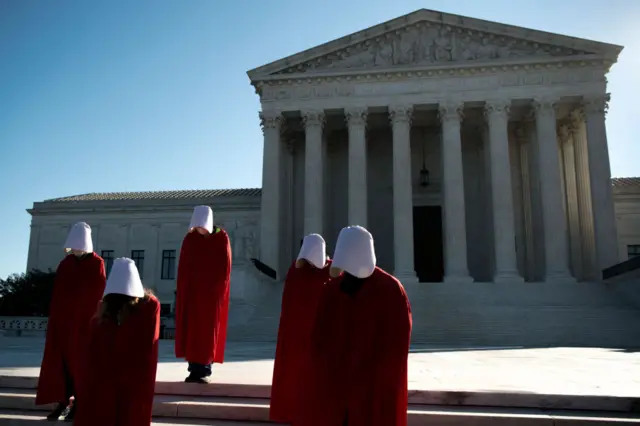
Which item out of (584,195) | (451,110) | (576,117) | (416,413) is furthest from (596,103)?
(416,413)

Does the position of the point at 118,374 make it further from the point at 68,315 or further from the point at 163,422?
the point at 68,315

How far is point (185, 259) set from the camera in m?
7.73

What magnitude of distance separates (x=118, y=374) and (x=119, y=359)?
129 millimetres

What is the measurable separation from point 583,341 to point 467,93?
50.0ft

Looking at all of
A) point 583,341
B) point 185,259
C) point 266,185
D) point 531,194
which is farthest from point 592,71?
point 185,259

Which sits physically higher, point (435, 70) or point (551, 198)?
point (435, 70)

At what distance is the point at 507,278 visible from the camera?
27016 millimetres

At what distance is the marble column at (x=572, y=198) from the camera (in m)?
30.5

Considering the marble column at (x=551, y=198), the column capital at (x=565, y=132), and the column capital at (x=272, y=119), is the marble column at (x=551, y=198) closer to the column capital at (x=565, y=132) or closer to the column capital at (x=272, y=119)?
the column capital at (x=565, y=132)

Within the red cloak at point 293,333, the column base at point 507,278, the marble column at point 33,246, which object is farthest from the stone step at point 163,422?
the marble column at point 33,246

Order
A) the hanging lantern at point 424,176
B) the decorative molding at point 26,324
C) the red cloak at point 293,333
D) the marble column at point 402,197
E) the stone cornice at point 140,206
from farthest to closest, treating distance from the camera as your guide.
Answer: the stone cornice at point 140,206 < the hanging lantern at point 424,176 < the marble column at point 402,197 < the decorative molding at point 26,324 < the red cloak at point 293,333

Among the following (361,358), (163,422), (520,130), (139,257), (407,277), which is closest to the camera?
(361,358)

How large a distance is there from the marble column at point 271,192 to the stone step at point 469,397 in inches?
871

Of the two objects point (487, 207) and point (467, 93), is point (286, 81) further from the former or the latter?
point (487, 207)
